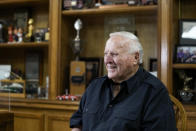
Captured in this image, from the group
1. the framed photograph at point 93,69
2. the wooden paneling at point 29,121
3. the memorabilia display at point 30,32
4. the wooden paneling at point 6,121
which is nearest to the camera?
the wooden paneling at point 6,121

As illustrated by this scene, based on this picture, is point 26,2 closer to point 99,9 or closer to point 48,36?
point 48,36

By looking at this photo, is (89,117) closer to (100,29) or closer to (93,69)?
(93,69)

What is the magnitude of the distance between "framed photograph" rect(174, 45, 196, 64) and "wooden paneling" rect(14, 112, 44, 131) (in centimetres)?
137

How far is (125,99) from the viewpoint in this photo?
4.67 feet

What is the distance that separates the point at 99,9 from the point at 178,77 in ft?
3.26

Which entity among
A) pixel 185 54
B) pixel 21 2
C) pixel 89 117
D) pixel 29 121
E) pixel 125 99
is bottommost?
pixel 29 121

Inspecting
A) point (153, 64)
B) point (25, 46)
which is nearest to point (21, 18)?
point (25, 46)

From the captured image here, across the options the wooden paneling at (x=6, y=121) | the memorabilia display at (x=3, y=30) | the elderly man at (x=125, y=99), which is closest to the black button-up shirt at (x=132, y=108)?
the elderly man at (x=125, y=99)

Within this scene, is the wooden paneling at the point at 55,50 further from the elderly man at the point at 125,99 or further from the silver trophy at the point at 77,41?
the elderly man at the point at 125,99

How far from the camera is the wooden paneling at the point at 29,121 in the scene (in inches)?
104

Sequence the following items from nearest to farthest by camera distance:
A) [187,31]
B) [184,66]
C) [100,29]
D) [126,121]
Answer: [126,121] → [184,66] → [187,31] → [100,29]

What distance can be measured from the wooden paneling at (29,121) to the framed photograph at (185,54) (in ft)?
4.48

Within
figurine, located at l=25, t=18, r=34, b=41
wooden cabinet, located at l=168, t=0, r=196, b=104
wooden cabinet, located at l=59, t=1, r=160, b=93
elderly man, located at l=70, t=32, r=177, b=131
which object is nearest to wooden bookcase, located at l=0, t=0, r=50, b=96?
figurine, located at l=25, t=18, r=34, b=41

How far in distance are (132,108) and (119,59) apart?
28 cm
